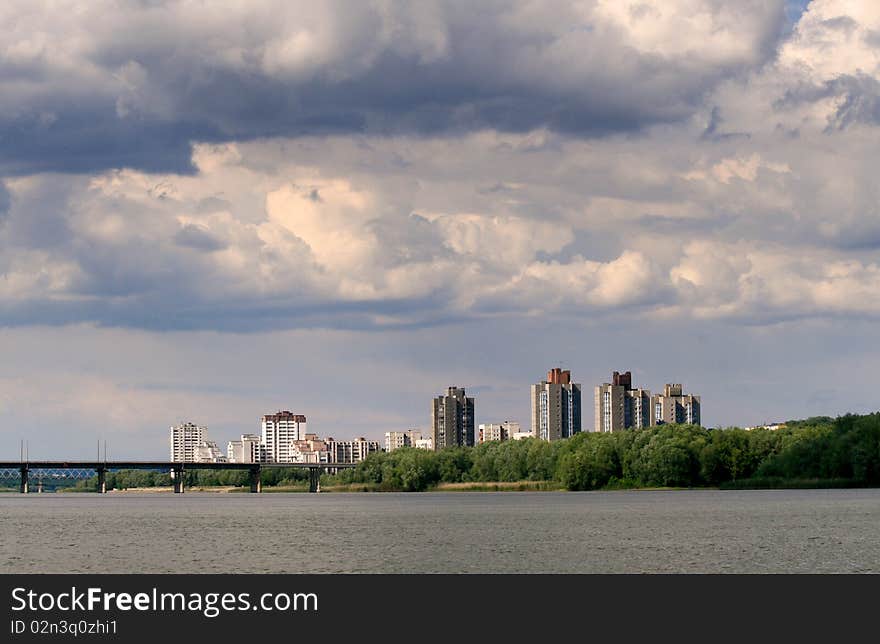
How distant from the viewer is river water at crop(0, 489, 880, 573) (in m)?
74.2

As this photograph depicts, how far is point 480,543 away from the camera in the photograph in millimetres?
93188

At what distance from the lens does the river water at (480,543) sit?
243ft
